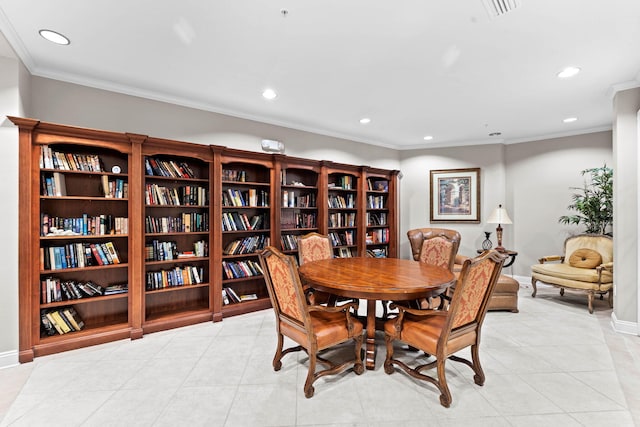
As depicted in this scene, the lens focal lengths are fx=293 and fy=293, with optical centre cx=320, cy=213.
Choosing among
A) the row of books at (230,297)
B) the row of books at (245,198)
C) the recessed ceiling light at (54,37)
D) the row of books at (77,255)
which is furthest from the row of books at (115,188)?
the row of books at (230,297)

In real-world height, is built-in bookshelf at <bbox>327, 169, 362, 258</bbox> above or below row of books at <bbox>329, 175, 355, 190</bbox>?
below

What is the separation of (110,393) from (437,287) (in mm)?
2501

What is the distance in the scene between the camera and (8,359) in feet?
8.14

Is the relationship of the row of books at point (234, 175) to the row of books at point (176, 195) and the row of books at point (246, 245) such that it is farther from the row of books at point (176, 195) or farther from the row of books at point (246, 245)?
the row of books at point (246, 245)

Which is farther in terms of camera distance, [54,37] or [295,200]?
[295,200]

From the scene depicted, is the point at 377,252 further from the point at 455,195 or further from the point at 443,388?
the point at 443,388

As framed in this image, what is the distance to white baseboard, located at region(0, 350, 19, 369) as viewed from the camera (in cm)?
246

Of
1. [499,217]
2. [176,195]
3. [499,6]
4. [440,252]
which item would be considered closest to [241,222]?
[176,195]

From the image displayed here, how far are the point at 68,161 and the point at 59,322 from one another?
155cm

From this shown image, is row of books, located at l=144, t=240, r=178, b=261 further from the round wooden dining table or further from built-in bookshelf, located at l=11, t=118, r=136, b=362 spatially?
the round wooden dining table

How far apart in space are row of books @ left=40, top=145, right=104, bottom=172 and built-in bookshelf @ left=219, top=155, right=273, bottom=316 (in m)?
1.27

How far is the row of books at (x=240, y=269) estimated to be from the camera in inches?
148

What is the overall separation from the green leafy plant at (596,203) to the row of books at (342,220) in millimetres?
3458

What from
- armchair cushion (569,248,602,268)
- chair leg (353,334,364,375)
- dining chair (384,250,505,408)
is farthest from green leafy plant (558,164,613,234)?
chair leg (353,334,364,375)
